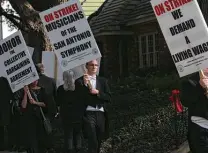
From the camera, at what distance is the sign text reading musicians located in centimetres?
734

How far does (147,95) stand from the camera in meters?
11.5

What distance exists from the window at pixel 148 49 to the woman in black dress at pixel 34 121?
403 inches

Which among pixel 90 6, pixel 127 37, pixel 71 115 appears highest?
pixel 71 115

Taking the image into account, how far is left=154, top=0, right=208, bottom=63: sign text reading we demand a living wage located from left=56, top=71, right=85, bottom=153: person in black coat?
1.99 meters

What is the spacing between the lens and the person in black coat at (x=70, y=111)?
7.25 metres

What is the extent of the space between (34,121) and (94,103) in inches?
41.1

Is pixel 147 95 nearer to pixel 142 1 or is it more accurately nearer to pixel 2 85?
pixel 2 85

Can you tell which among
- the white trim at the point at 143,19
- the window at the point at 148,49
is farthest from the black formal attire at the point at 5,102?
the window at the point at 148,49

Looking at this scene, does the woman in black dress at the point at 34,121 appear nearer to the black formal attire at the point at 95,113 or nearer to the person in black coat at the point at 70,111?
the person in black coat at the point at 70,111

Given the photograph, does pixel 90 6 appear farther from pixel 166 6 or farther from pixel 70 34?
pixel 166 6

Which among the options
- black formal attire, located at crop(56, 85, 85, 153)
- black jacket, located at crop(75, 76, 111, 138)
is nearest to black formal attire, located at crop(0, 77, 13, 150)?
black formal attire, located at crop(56, 85, 85, 153)

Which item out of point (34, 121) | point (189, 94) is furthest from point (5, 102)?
point (189, 94)

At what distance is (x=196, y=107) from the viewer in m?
5.45

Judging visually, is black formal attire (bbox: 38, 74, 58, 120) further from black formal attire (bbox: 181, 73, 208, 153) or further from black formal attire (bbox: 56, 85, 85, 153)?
black formal attire (bbox: 181, 73, 208, 153)
